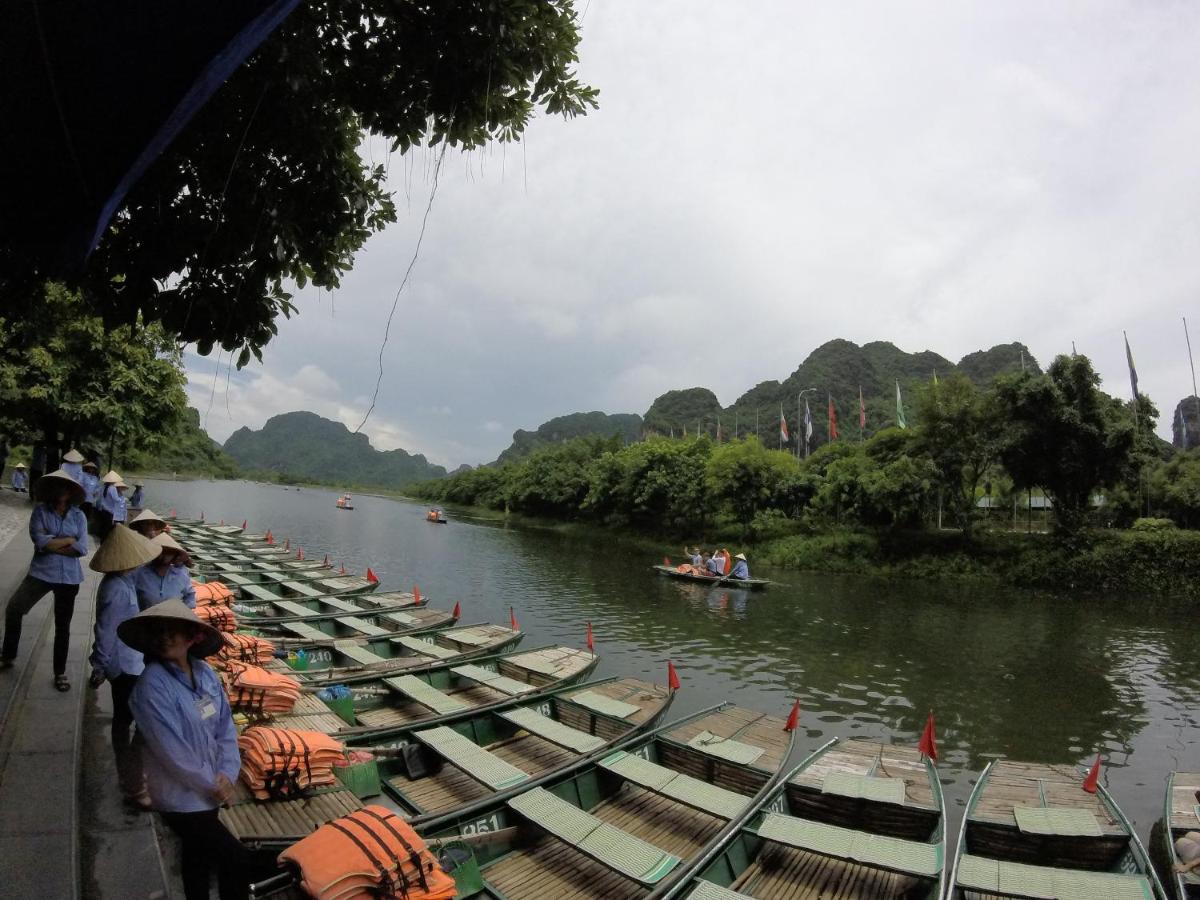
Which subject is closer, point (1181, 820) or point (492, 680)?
point (1181, 820)

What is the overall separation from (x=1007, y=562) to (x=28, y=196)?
39478 millimetres

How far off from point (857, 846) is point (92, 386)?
86.9 feet

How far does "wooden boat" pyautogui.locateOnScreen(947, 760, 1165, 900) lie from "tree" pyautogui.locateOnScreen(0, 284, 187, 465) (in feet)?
Answer: 68.8

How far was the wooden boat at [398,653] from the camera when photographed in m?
11.3

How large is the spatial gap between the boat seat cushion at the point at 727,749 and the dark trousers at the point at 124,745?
6.55 m

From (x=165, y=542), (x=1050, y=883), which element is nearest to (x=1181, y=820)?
(x=1050, y=883)

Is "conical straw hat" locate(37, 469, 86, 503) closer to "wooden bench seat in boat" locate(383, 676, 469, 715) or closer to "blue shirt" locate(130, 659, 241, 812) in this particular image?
"blue shirt" locate(130, 659, 241, 812)

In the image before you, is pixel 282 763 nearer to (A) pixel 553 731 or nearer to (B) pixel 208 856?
(B) pixel 208 856

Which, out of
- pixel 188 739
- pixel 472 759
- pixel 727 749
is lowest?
pixel 727 749

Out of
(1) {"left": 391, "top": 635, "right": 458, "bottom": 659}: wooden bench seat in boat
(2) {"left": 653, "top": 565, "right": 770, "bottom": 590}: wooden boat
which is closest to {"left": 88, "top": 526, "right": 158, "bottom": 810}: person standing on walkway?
(1) {"left": 391, "top": 635, "right": 458, "bottom": 659}: wooden bench seat in boat

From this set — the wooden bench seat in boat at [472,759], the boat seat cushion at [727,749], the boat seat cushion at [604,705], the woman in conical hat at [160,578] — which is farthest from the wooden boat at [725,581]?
the woman in conical hat at [160,578]

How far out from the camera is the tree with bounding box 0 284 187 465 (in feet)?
65.6

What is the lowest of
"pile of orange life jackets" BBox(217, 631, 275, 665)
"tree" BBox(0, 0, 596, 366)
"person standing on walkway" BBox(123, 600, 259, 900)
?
"pile of orange life jackets" BBox(217, 631, 275, 665)

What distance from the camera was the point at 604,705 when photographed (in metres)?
10.5
